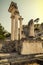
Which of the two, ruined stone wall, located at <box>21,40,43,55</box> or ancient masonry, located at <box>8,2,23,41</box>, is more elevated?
ancient masonry, located at <box>8,2,23,41</box>

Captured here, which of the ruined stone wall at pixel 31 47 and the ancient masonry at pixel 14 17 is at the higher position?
the ancient masonry at pixel 14 17

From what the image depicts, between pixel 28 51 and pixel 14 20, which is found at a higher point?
pixel 14 20

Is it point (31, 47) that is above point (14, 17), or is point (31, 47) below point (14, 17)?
below

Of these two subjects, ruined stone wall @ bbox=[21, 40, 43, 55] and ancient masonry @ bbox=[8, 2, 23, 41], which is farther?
ancient masonry @ bbox=[8, 2, 23, 41]

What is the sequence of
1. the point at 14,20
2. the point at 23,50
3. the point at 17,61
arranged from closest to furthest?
1. the point at 17,61
2. the point at 23,50
3. the point at 14,20

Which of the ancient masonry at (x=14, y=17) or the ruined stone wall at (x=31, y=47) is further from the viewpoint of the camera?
the ancient masonry at (x=14, y=17)

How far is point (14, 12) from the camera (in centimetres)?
1386

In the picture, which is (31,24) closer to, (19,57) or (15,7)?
(15,7)

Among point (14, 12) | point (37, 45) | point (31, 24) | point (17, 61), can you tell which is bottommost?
point (17, 61)

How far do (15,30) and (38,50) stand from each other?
218 inches

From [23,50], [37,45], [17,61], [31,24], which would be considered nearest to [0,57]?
[17,61]

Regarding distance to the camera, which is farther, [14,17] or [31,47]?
[14,17]

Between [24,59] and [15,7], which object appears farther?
[15,7]

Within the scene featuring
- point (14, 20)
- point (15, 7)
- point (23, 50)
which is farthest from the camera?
point (14, 20)
